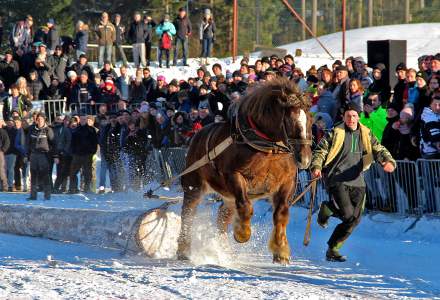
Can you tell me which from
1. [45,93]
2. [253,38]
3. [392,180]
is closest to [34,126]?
[45,93]

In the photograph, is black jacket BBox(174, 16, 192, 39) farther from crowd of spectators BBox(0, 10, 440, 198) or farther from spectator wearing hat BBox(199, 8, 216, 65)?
spectator wearing hat BBox(199, 8, 216, 65)

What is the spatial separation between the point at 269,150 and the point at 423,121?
3.42 metres

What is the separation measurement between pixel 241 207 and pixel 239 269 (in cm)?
66

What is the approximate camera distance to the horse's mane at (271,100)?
33.6 ft

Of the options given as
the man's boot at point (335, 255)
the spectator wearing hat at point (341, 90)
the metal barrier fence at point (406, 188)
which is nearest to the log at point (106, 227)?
the man's boot at point (335, 255)

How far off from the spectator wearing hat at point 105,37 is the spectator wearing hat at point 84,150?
729cm

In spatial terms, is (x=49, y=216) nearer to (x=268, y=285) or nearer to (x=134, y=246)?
(x=134, y=246)

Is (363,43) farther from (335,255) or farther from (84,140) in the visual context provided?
(335,255)

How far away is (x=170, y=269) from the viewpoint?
416 inches

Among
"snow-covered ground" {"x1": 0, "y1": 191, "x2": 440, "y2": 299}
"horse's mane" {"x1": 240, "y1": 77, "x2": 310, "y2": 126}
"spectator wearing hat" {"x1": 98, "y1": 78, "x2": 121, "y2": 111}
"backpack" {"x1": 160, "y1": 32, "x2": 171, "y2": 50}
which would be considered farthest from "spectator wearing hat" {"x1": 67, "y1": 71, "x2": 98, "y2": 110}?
"horse's mane" {"x1": 240, "y1": 77, "x2": 310, "y2": 126}

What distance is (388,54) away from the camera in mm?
17578

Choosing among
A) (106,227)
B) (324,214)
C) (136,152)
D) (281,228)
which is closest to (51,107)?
(136,152)

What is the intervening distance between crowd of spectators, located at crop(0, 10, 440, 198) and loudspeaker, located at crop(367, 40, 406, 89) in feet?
1.06

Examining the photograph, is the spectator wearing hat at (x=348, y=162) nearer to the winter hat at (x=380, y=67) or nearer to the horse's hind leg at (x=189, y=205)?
the horse's hind leg at (x=189, y=205)
